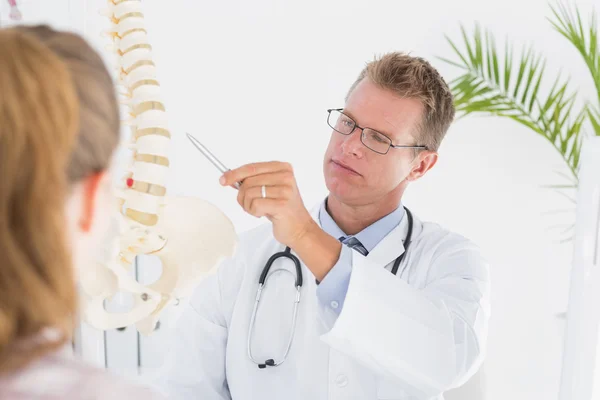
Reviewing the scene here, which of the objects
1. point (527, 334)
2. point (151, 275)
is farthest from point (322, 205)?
point (527, 334)

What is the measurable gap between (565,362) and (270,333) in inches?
25.3

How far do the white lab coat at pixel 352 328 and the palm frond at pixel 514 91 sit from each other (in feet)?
3.00

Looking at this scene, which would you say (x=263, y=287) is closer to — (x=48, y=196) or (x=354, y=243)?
(x=354, y=243)

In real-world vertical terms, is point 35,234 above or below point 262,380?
above

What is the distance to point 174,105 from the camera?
263 centimetres

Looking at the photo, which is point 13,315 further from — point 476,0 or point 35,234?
point 476,0

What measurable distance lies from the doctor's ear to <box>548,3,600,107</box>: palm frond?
89cm

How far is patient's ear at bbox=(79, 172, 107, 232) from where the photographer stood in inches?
23.8

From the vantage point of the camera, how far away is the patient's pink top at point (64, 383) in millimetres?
563

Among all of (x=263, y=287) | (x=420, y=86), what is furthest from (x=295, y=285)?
(x=420, y=86)

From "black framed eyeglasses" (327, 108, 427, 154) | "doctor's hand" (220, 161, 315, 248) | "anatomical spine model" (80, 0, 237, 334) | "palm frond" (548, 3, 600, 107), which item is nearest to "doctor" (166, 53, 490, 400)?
"black framed eyeglasses" (327, 108, 427, 154)

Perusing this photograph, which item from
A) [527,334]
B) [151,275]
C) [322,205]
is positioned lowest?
[527,334]

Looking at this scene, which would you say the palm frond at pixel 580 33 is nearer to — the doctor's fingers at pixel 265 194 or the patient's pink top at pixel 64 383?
the doctor's fingers at pixel 265 194

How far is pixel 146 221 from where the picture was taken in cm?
87
